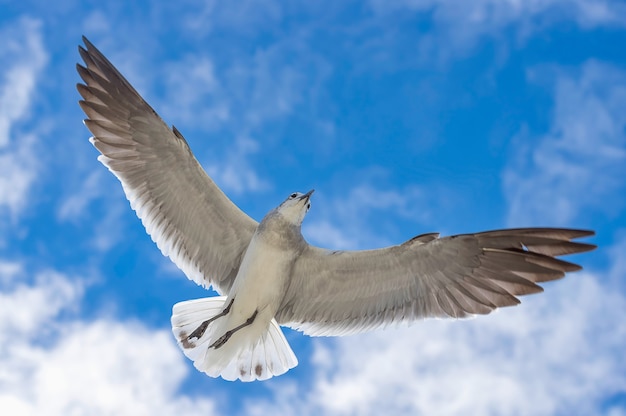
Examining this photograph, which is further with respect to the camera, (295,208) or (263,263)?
(295,208)

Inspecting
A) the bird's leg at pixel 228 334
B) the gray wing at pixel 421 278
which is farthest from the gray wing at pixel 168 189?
the gray wing at pixel 421 278

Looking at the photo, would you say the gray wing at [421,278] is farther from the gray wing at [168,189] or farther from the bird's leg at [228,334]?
the gray wing at [168,189]

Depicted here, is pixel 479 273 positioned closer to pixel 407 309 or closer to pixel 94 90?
pixel 407 309

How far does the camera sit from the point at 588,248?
7.05m

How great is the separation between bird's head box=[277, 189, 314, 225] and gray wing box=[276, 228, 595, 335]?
373mm

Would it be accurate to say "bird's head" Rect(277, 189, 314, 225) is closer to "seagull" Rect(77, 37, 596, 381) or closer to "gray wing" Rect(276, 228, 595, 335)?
"seagull" Rect(77, 37, 596, 381)

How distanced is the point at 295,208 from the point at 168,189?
1580 millimetres

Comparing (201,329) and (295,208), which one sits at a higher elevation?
(295,208)

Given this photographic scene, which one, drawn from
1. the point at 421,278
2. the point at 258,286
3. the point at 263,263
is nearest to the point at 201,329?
the point at 258,286

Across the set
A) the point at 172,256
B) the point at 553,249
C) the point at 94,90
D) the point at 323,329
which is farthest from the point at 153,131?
the point at 553,249

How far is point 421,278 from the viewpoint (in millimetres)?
8047

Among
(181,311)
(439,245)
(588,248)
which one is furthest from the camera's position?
(181,311)

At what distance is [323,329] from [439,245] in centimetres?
171

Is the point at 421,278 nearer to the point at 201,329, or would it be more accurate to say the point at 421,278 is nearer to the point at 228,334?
the point at 228,334
